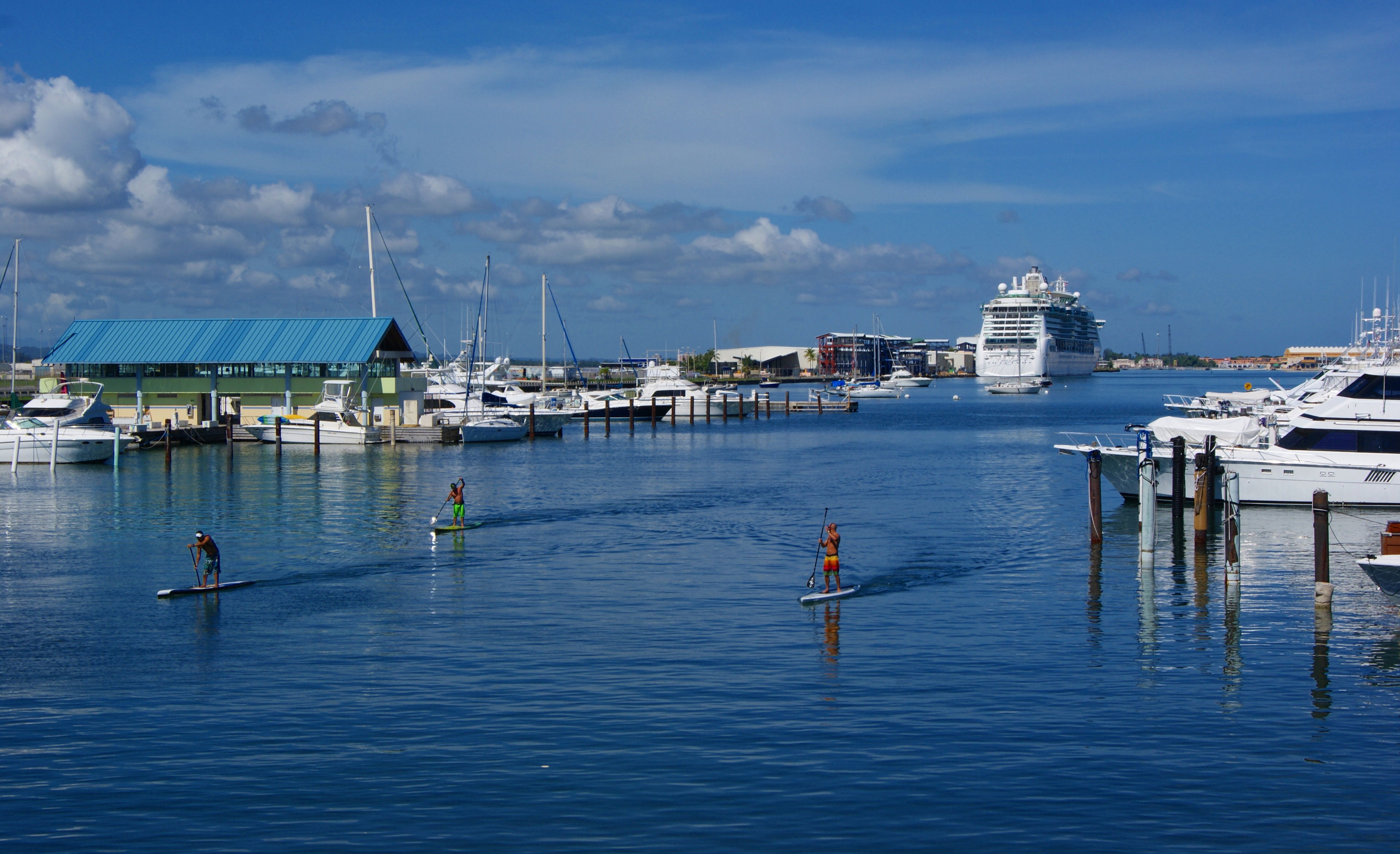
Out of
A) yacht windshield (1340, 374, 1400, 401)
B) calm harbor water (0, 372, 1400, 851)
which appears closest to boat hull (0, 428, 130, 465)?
calm harbor water (0, 372, 1400, 851)

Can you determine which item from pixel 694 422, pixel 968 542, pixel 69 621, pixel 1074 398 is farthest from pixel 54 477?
pixel 1074 398

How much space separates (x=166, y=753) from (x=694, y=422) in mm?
94596

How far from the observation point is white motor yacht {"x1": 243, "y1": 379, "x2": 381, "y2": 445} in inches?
3002

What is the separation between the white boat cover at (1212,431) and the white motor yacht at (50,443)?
5300 centimetres

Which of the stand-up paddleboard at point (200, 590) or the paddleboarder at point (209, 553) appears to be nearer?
the paddleboarder at point (209, 553)

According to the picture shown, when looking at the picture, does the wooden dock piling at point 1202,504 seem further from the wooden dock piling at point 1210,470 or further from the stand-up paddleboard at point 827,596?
the stand-up paddleboard at point 827,596

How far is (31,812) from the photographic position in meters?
15.0

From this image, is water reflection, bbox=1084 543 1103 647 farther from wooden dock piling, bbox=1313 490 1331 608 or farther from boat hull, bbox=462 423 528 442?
boat hull, bbox=462 423 528 442

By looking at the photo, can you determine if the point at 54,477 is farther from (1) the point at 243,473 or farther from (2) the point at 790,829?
(2) the point at 790,829

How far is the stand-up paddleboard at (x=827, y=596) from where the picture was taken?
27.4 metres

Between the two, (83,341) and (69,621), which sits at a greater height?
(83,341)

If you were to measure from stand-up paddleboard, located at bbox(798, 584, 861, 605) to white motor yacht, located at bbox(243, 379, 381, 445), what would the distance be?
176 feet

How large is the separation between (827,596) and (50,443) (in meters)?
52.6

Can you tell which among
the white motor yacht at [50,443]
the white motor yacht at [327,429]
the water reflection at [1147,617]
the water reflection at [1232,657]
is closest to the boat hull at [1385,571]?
the water reflection at [1232,657]
